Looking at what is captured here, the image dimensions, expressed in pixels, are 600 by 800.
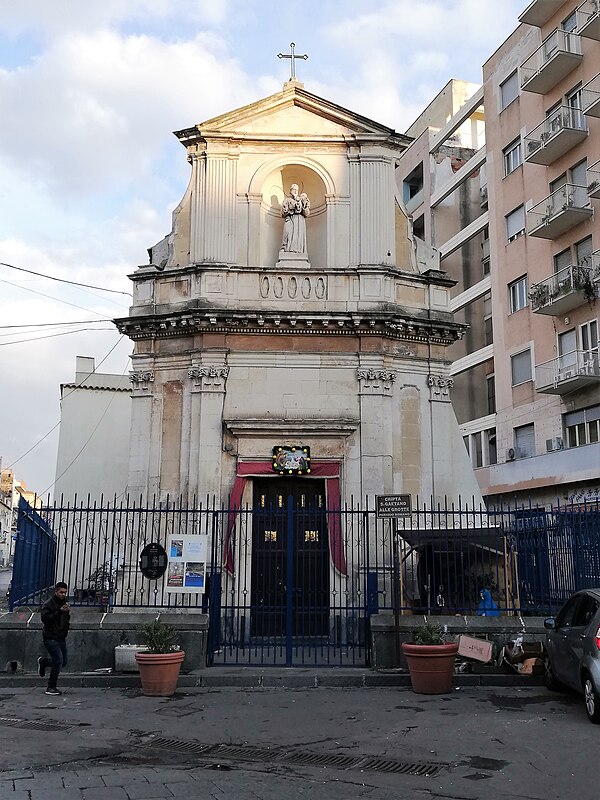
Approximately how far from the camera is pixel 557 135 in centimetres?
3172

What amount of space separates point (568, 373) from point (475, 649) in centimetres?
1991

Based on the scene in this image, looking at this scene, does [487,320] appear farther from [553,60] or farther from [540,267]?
[553,60]

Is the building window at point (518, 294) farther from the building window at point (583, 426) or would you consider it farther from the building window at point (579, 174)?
the building window at point (583, 426)

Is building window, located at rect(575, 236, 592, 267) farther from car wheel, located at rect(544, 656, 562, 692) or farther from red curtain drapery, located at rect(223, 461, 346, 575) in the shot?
car wheel, located at rect(544, 656, 562, 692)

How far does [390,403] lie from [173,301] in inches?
240

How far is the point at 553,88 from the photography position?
34.1m

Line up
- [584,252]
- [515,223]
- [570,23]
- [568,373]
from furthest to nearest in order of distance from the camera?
[515,223] → [570,23] → [584,252] → [568,373]

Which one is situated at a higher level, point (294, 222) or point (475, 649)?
point (294, 222)

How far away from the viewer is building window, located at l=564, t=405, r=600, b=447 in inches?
1204

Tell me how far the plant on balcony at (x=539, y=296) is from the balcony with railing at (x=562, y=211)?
225cm

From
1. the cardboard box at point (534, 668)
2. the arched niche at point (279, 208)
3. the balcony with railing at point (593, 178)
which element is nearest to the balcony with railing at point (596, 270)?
the balcony with railing at point (593, 178)

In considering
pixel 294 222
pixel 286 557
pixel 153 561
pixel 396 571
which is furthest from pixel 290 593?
pixel 294 222

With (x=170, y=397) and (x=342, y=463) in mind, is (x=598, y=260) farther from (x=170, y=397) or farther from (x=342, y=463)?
(x=170, y=397)

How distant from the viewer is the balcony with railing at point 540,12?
33.6 metres
